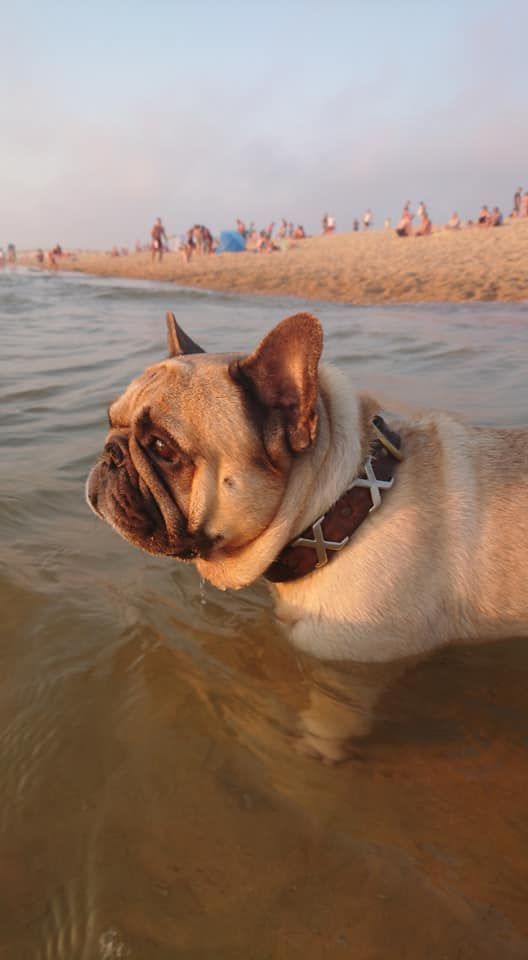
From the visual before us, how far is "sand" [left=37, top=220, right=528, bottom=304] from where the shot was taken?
20.0m

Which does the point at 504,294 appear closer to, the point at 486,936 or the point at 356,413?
the point at 356,413

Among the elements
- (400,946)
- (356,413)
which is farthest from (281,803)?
(356,413)

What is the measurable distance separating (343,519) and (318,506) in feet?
0.47

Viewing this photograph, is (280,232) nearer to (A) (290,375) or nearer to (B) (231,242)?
(B) (231,242)

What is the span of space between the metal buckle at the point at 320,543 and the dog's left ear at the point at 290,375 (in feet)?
1.36

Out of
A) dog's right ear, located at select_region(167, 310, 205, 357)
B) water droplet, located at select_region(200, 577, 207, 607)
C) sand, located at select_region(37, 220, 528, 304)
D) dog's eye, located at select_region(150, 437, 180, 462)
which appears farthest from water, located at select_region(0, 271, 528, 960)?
sand, located at select_region(37, 220, 528, 304)

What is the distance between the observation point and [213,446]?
2.97m

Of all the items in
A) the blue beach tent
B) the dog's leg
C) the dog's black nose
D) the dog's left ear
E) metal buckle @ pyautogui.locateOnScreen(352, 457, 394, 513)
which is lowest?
the dog's leg

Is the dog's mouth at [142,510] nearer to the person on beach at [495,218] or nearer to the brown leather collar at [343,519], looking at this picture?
the brown leather collar at [343,519]

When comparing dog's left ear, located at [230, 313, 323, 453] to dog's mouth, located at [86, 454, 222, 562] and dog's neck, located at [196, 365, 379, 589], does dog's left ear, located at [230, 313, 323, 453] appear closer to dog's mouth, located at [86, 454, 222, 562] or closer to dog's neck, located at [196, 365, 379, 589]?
dog's neck, located at [196, 365, 379, 589]

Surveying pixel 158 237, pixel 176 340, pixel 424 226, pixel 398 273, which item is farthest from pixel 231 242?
pixel 176 340

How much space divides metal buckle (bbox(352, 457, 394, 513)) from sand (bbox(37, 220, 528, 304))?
17.1 metres

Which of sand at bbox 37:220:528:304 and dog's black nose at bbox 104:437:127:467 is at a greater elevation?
sand at bbox 37:220:528:304

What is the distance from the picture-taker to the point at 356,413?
3320 mm
